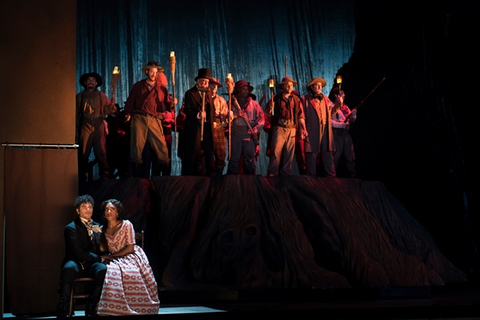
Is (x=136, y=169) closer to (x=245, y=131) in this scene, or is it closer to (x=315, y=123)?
(x=245, y=131)

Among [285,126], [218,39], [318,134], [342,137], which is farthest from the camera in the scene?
[218,39]

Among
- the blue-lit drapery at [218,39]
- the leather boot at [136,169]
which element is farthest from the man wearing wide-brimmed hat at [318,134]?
the leather boot at [136,169]

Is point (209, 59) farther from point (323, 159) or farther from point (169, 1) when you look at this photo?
point (323, 159)

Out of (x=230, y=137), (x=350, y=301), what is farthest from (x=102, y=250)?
(x=230, y=137)

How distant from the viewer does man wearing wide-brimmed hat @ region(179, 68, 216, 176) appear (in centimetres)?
936

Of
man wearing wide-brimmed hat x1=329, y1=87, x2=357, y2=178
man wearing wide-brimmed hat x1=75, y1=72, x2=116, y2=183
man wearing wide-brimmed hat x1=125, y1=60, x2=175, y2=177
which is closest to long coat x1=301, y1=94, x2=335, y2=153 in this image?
man wearing wide-brimmed hat x1=329, y1=87, x2=357, y2=178

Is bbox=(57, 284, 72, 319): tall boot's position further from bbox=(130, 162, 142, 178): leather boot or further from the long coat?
the long coat

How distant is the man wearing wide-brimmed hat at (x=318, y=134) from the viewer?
984 centimetres

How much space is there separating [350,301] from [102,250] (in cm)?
288

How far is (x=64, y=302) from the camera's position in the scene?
5922 mm

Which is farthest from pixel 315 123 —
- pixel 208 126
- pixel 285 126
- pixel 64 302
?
pixel 64 302

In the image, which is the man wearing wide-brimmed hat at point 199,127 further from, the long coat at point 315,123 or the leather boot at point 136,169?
the long coat at point 315,123

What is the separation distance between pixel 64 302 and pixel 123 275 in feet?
1.74

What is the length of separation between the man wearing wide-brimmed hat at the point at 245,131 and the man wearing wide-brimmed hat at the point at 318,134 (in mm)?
604
